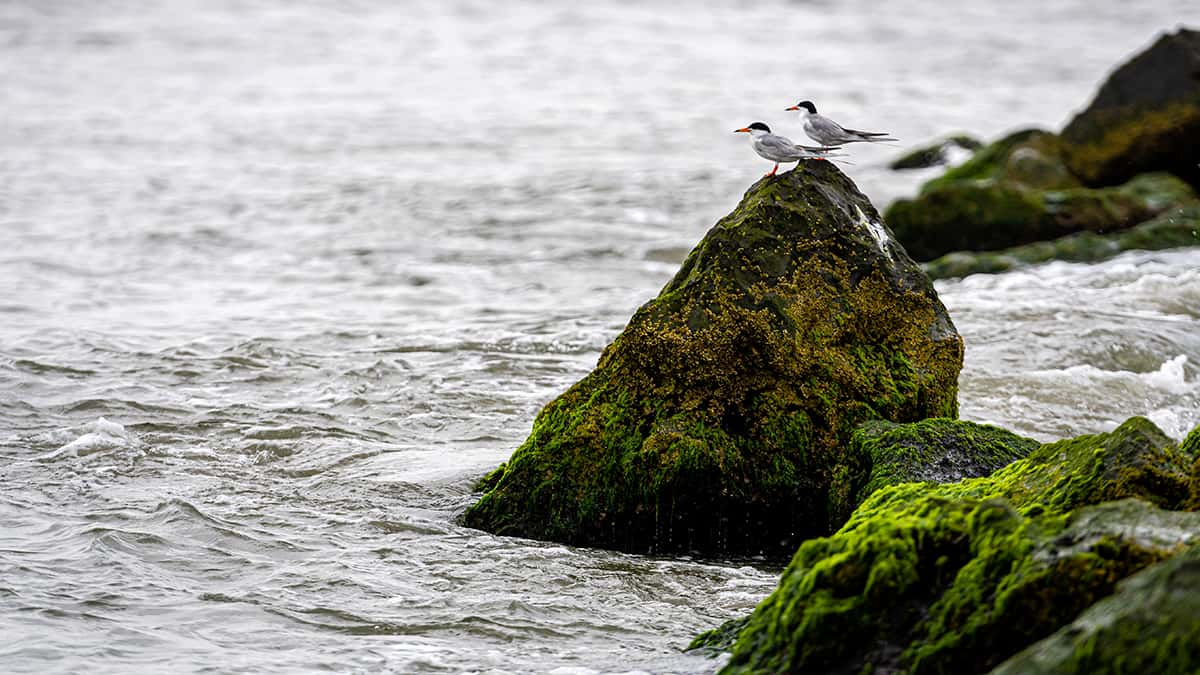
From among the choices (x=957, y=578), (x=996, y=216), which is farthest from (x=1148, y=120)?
(x=957, y=578)

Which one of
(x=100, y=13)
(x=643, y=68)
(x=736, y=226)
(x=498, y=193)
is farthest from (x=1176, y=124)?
(x=100, y=13)

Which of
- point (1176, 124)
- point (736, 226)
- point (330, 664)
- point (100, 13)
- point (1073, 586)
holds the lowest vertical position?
point (330, 664)

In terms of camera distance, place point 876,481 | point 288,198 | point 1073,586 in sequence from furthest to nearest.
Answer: point 288,198
point 876,481
point 1073,586

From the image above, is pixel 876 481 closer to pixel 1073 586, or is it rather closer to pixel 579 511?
pixel 579 511

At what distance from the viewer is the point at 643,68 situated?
30.8 metres

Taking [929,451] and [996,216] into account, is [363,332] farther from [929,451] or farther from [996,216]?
[996,216]

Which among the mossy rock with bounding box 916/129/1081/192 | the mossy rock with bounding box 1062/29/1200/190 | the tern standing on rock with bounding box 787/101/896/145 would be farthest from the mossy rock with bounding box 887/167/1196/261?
the tern standing on rock with bounding box 787/101/896/145

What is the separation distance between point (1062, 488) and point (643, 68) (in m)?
27.3

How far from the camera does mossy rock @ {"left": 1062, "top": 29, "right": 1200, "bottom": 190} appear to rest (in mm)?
14938

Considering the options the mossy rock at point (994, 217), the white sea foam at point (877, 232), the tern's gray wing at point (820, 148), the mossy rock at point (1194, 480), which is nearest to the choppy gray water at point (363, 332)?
the mossy rock at point (994, 217)

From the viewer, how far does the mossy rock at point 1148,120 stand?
14.9m

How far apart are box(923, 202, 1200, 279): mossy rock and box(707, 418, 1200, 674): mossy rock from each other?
8.31 m

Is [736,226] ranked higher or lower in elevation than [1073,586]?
higher

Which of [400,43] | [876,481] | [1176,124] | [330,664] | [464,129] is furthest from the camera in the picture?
[400,43]
